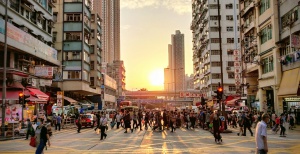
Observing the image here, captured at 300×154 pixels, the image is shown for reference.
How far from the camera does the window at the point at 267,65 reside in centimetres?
3734

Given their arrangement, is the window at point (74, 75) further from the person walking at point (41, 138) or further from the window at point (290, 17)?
the person walking at point (41, 138)

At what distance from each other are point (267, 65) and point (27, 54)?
86.1ft

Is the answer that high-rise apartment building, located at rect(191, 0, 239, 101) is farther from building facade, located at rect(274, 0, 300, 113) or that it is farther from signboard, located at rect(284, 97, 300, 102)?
building facade, located at rect(274, 0, 300, 113)

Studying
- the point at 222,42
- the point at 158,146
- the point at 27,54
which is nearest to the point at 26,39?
the point at 27,54

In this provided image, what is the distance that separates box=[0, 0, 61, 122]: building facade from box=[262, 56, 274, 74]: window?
24046 millimetres

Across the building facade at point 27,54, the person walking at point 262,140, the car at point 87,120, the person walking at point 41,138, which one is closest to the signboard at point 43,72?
the building facade at point 27,54

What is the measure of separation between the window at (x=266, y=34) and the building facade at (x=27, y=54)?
79.1 feet

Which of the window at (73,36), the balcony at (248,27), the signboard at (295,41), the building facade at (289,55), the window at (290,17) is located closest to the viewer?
the signboard at (295,41)

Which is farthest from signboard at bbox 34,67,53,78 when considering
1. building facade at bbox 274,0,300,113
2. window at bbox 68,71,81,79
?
building facade at bbox 274,0,300,113

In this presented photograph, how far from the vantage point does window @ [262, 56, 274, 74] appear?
37.3m

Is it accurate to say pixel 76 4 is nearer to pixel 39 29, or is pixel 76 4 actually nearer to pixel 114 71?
pixel 39 29

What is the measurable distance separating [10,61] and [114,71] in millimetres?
110229

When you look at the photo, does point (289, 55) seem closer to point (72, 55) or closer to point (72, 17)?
point (72, 55)

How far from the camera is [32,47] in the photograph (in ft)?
118
